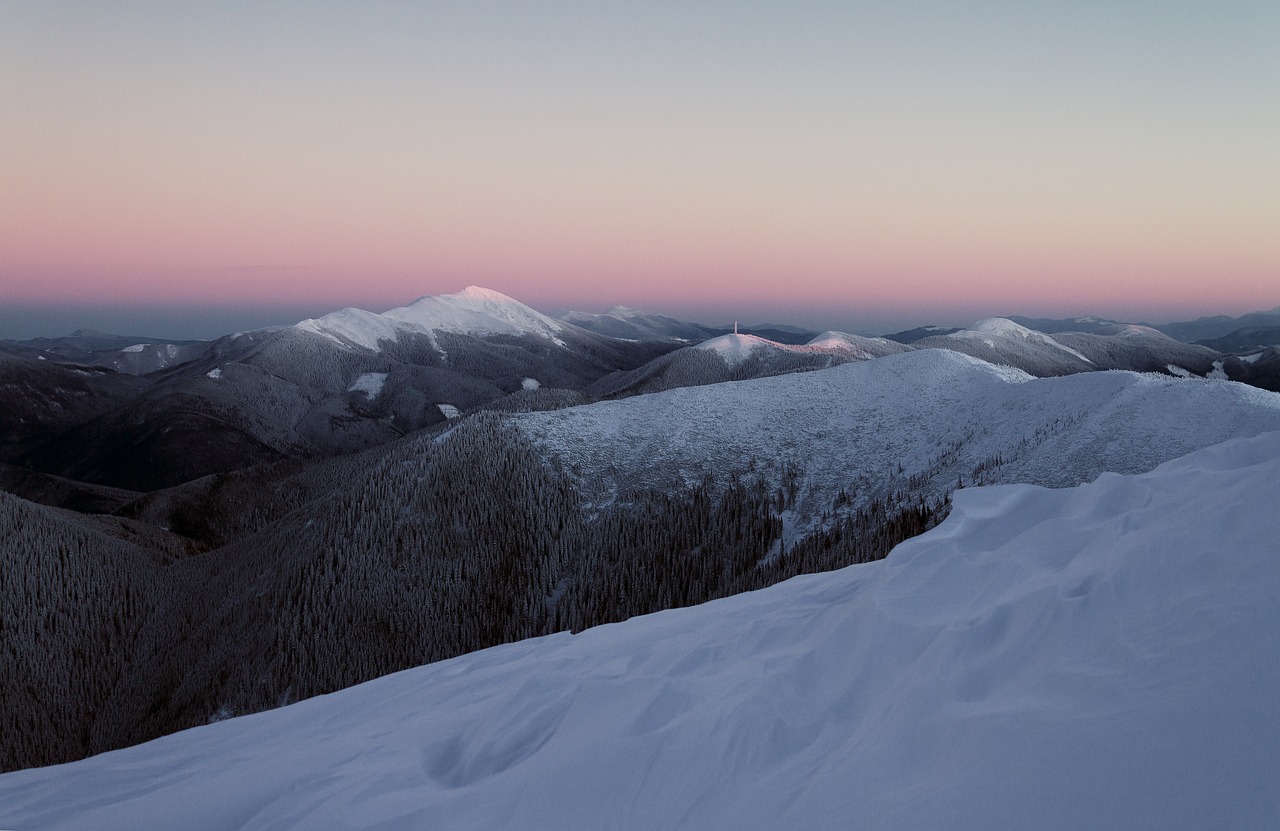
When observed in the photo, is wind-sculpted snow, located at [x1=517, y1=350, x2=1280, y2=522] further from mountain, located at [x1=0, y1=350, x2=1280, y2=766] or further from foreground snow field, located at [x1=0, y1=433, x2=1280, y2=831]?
foreground snow field, located at [x1=0, y1=433, x2=1280, y2=831]

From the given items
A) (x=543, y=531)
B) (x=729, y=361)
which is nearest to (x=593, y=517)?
(x=543, y=531)

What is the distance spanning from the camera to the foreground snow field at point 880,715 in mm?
5848

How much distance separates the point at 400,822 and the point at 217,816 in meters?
3.40

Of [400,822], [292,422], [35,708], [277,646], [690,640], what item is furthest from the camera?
[292,422]

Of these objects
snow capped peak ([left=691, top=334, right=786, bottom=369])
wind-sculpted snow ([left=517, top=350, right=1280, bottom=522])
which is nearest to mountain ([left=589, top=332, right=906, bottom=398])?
snow capped peak ([left=691, top=334, right=786, bottom=369])

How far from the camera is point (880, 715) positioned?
8.24 m

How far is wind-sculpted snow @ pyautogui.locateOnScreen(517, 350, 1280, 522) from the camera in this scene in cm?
3906

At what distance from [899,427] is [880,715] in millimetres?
52781

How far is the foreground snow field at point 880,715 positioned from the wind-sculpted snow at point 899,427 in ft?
97.5

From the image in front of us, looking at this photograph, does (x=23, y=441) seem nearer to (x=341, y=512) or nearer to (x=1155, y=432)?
(x=341, y=512)

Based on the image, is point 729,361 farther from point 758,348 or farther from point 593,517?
point 593,517

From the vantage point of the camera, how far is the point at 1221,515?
30.9ft

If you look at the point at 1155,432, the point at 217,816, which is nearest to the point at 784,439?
the point at 1155,432

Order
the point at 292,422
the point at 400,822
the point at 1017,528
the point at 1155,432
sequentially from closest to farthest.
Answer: the point at 400,822, the point at 1017,528, the point at 1155,432, the point at 292,422
